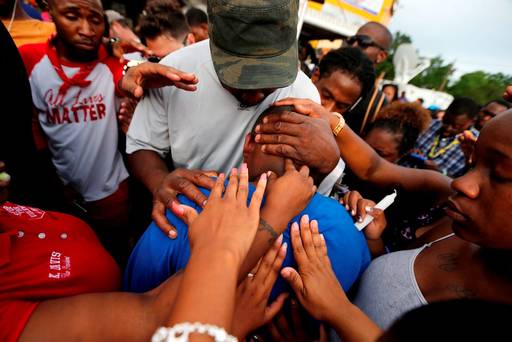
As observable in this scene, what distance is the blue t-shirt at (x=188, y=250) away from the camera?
3.95 feet

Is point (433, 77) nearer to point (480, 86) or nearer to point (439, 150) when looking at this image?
point (480, 86)

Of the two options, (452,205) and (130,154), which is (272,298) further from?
(130,154)

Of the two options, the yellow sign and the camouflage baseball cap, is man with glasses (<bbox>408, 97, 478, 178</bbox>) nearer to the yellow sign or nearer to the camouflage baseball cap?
the camouflage baseball cap

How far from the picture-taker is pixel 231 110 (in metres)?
1.80

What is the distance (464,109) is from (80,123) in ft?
A: 18.4

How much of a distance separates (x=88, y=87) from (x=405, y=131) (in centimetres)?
292

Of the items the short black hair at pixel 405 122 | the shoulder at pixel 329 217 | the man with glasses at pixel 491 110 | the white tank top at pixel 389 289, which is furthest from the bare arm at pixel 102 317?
the man with glasses at pixel 491 110

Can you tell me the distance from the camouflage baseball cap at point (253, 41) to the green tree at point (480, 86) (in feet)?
186

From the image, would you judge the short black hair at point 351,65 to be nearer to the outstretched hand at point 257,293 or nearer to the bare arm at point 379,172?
the bare arm at point 379,172

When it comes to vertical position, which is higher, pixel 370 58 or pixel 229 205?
pixel 229 205

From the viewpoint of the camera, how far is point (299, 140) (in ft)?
4.56

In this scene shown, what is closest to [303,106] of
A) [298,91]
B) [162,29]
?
[298,91]

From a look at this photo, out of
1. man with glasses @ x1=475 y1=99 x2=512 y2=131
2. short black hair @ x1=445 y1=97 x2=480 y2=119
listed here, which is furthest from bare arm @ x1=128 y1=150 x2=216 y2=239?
man with glasses @ x1=475 y1=99 x2=512 y2=131

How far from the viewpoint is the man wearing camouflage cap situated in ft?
4.60
